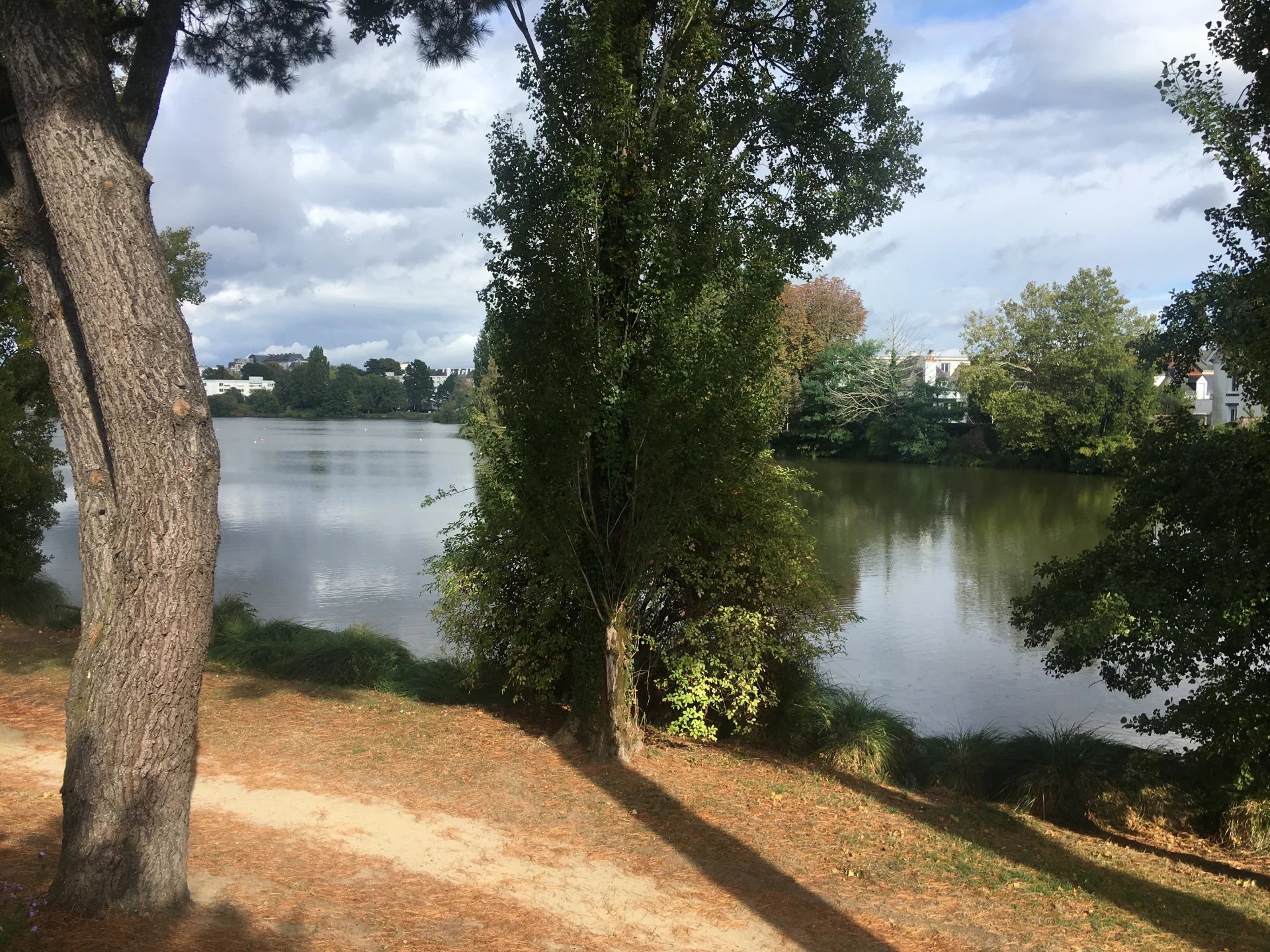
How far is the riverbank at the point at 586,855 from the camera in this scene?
5.04 m

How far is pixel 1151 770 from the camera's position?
8.68 m

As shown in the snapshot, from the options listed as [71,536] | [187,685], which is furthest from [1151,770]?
[71,536]

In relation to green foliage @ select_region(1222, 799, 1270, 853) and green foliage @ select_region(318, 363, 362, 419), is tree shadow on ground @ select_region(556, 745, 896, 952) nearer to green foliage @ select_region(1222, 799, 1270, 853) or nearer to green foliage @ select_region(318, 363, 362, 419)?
green foliage @ select_region(1222, 799, 1270, 853)

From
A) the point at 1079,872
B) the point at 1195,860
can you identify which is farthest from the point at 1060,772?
the point at 1079,872

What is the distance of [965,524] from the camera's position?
27.3 metres

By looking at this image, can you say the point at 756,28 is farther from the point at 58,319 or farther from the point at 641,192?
the point at 58,319

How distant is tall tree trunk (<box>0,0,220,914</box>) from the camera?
14.1 ft

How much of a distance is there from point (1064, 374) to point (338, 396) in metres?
85.4

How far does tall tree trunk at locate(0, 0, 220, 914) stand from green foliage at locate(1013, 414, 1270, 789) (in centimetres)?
680

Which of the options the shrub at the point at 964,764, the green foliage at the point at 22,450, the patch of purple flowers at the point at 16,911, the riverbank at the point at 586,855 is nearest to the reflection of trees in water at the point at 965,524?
the shrub at the point at 964,764

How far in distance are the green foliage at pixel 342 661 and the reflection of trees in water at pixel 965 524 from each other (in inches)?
167

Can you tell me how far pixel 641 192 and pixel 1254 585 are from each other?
5.47 m

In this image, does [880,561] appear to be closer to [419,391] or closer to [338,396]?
[338,396]

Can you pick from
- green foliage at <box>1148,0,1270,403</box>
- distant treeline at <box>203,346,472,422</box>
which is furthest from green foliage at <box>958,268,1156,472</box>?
distant treeline at <box>203,346,472,422</box>
